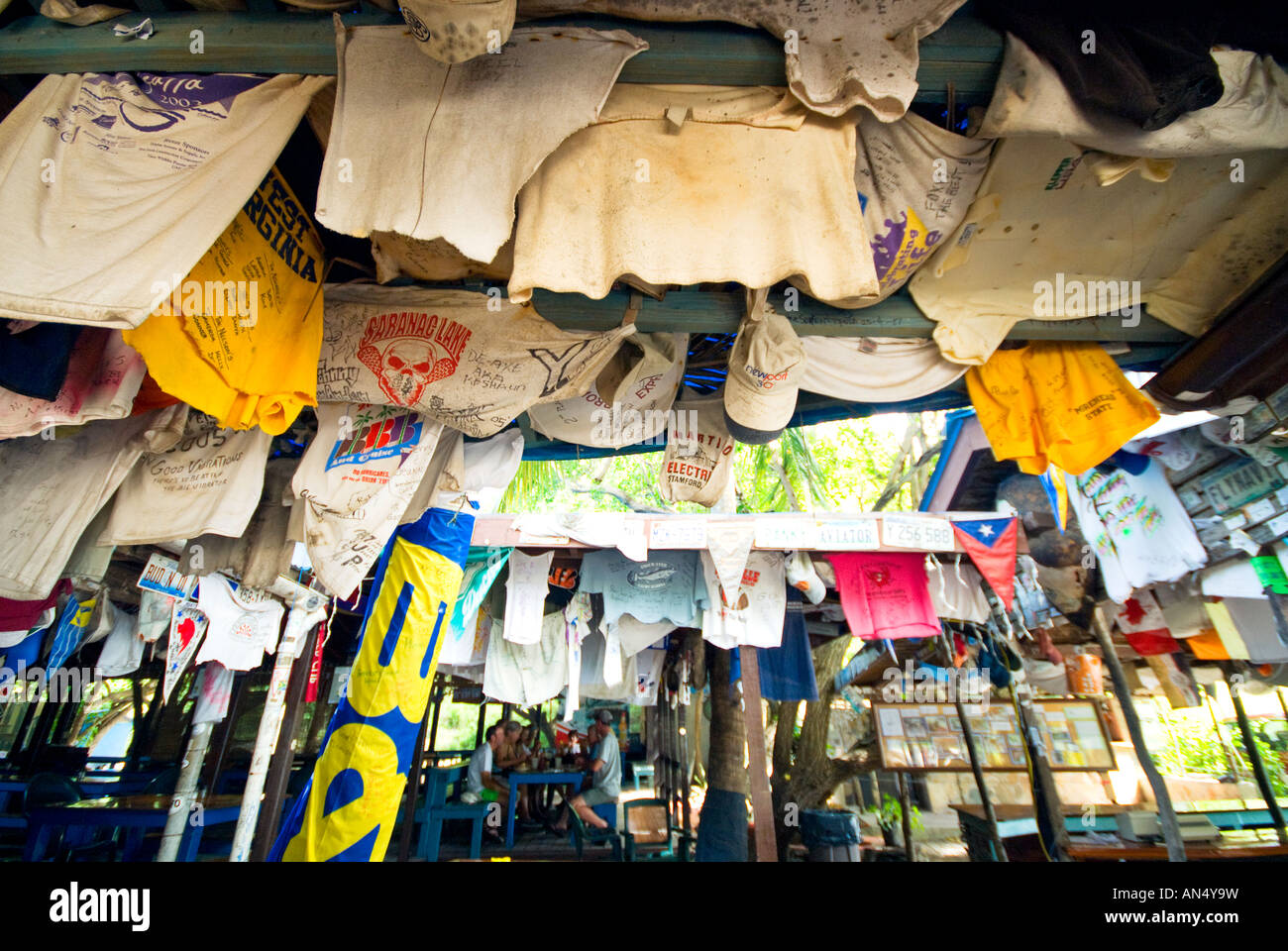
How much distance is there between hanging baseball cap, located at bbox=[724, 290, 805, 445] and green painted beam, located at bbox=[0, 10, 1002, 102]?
3.41 feet

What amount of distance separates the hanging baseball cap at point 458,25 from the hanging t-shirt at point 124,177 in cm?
79

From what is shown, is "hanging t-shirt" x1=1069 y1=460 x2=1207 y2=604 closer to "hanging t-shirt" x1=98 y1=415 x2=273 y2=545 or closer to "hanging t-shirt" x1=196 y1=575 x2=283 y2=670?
"hanging t-shirt" x1=98 y1=415 x2=273 y2=545

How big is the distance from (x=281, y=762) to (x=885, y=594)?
7.22 m

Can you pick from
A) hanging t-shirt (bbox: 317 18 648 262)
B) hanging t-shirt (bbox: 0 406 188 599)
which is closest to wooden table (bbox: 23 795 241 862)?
hanging t-shirt (bbox: 0 406 188 599)

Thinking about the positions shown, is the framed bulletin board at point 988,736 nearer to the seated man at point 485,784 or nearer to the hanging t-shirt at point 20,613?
the seated man at point 485,784

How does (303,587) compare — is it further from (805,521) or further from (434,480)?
(805,521)

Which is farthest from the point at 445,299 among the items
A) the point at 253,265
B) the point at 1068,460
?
the point at 1068,460

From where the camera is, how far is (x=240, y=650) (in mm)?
6797

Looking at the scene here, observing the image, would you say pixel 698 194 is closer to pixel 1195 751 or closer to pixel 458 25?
pixel 458 25

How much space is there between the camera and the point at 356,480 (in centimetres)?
370

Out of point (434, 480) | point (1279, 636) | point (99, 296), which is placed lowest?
point (1279, 636)

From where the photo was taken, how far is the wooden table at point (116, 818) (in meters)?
6.48

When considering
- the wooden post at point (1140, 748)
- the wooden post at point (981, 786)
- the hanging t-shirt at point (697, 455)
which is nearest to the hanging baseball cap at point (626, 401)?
the hanging t-shirt at point (697, 455)

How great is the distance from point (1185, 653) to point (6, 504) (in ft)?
43.2
